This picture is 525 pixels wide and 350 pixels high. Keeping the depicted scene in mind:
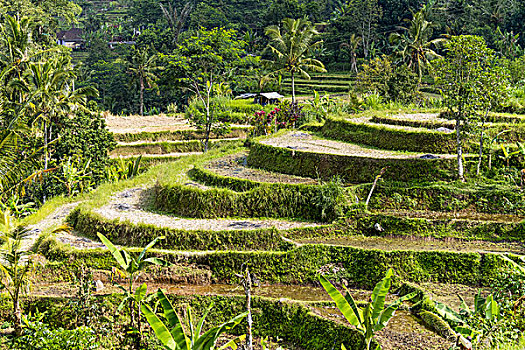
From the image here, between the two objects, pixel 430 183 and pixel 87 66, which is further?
pixel 87 66

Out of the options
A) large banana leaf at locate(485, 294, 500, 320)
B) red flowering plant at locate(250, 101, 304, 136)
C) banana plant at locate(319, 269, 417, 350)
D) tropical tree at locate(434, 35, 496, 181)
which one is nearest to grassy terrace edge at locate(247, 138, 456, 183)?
tropical tree at locate(434, 35, 496, 181)

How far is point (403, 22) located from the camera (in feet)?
139

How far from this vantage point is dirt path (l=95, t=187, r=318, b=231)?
11789mm

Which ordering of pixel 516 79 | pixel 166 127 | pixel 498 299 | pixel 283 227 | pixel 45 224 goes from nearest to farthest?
pixel 498 299 → pixel 283 227 → pixel 45 224 → pixel 516 79 → pixel 166 127

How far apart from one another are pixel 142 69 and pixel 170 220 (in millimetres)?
27316

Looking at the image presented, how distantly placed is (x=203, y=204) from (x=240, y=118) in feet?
53.1

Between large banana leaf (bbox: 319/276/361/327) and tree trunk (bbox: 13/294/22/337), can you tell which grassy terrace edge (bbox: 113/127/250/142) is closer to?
tree trunk (bbox: 13/294/22/337)

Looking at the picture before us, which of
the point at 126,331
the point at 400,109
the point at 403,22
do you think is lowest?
the point at 126,331

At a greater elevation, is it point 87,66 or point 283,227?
point 87,66

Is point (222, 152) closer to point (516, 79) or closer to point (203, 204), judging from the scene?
point (203, 204)

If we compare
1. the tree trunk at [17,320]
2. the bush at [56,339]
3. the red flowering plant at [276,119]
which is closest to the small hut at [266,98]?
the red flowering plant at [276,119]

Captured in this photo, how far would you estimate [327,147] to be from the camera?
48.9 feet

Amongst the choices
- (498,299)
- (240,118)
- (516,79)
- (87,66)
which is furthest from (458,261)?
(87,66)

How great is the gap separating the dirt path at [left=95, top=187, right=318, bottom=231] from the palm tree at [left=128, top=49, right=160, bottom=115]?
24.6 meters
